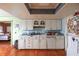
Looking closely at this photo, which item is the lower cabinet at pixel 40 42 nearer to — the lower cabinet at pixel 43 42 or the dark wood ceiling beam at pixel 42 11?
the lower cabinet at pixel 43 42

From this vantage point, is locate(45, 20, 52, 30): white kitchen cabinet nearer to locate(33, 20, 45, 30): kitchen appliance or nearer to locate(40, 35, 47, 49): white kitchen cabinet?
locate(33, 20, 45, 30): kitchen appliance

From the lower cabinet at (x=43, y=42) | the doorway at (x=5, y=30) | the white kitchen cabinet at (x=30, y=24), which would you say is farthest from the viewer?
the doorway at (x=5, y=30)

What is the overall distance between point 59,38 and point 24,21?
7.98 ft

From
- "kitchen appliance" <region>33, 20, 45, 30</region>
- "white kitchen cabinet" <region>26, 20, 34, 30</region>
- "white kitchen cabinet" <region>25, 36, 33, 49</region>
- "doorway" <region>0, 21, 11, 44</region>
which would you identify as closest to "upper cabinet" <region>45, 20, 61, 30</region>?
"kitchen appliance" <region>33, 20, 45, 30</region>

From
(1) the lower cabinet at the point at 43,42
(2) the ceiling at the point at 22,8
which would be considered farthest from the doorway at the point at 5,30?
(2) the ceiling at the point at 22,8

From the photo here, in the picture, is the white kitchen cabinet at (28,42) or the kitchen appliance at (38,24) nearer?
the white kitchen cabinet at (28,42)

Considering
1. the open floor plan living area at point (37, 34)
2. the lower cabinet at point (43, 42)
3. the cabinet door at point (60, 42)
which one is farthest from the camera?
the lower cabinet at point (43, 42)

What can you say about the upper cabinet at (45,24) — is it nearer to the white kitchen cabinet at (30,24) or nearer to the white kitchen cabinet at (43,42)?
the white kitchen cabinet at (30,24)

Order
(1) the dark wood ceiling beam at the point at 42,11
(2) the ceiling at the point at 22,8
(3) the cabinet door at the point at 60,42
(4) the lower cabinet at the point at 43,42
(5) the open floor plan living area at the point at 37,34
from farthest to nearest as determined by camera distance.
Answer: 1. (4) the lower cabinet at the point at 43,42
2. (3) the cabinet door at the point at 60,42
3. (5) the open floor plan living area at the point at 37,34
4. (1) the dark wood ceiling beam at the point at 42,11
5. (2) the ceiling at the point at 22,8

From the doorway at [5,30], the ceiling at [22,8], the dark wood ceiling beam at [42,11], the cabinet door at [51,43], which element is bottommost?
the cabinet door at [51,43]

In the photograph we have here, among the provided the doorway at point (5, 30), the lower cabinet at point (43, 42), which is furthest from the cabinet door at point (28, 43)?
the doorway at point (5, 30)

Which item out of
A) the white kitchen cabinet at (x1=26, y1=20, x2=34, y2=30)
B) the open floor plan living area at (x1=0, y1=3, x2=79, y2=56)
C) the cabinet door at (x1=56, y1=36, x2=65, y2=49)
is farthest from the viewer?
the white kitchen cabinet at (x1=26, y1=20, x2=34, y2=30)

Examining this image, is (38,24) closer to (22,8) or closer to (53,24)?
(53,24)

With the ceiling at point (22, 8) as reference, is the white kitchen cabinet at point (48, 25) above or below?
below
